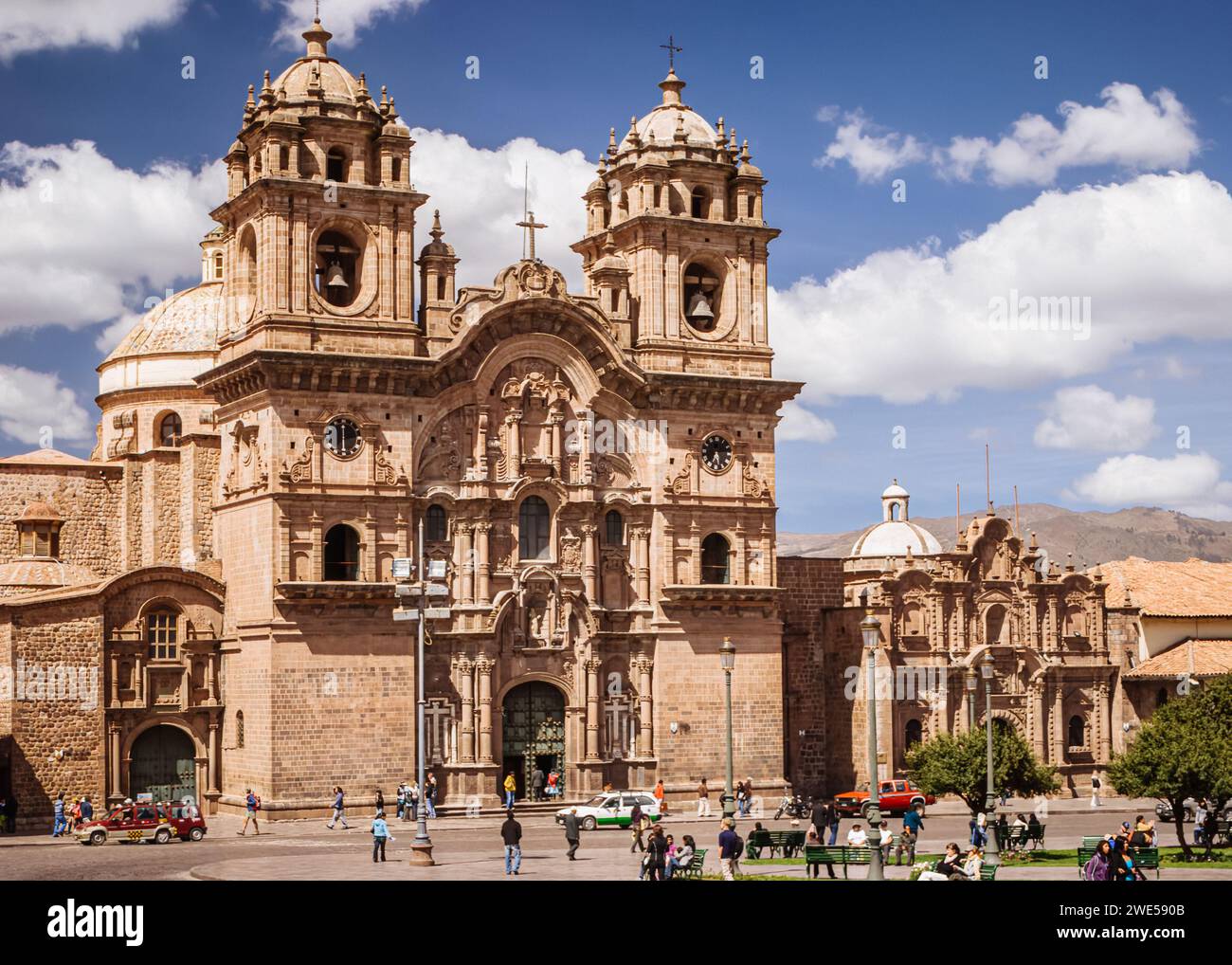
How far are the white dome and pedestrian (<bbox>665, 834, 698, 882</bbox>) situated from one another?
43.3m

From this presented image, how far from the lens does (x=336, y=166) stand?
5447 centimetres

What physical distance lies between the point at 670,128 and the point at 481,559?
15.6 metres

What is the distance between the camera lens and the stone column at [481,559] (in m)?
54.1

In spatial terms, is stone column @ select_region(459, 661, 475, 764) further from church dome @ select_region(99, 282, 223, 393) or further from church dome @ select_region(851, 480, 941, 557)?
church dome @ select_region(851, 480, 941, 557)

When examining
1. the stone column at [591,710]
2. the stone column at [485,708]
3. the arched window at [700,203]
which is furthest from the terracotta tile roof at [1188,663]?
the stone column at [485,708]

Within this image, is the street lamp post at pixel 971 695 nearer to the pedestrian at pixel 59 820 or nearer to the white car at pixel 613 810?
the white car at pixel 613 810

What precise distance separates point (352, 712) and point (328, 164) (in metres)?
15.7

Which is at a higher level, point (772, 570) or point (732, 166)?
point (732, 166)

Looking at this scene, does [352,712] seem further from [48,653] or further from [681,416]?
[681,416]

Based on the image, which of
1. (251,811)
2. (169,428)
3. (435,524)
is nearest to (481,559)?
(435,524)

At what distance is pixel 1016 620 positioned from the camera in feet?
217

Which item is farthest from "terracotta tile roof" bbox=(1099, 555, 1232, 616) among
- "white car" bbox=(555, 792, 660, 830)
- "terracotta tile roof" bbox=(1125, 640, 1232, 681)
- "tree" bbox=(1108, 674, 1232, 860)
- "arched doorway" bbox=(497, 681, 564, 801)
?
"white car" bbox=(555, 792, 660, 830)
